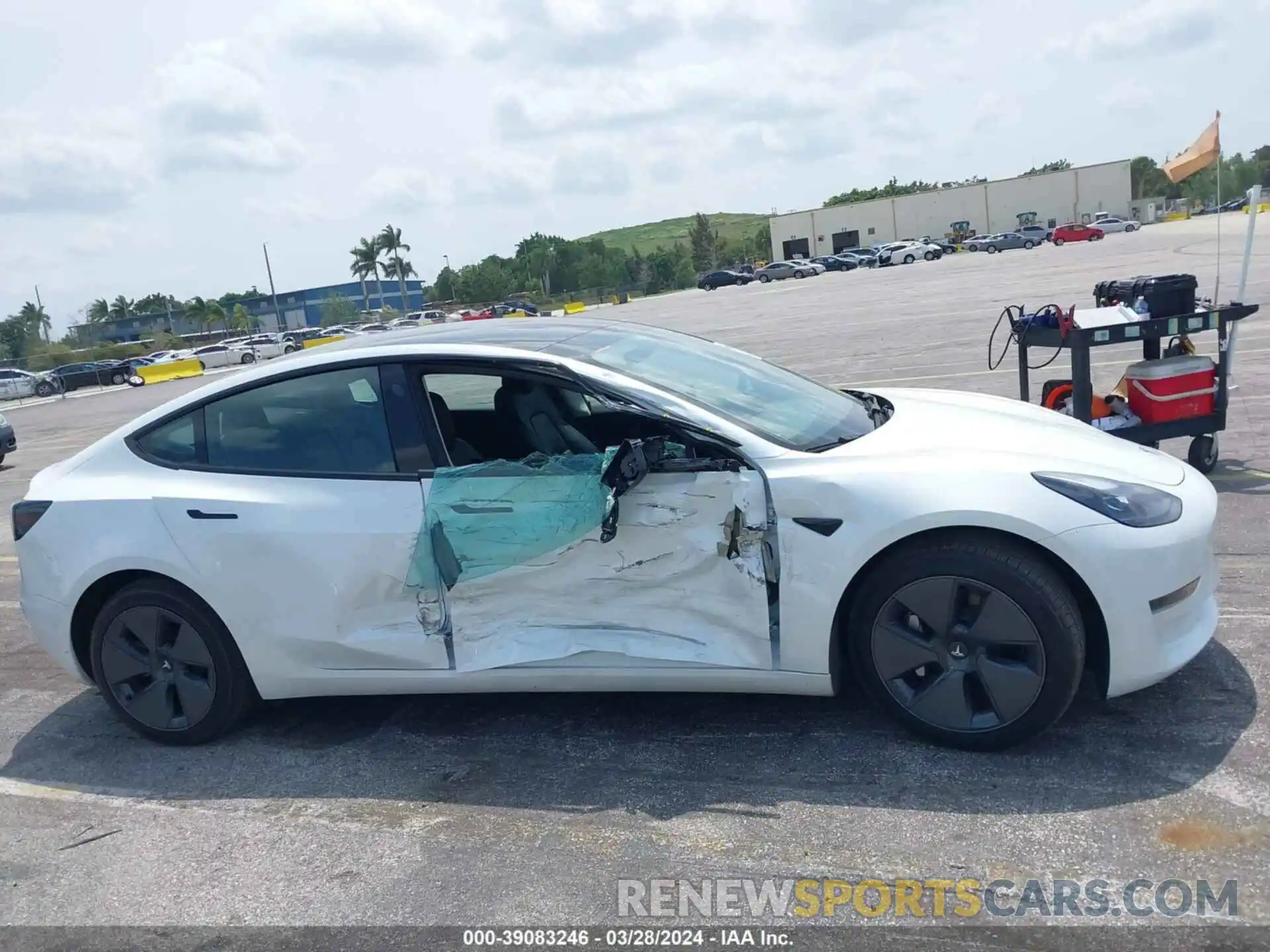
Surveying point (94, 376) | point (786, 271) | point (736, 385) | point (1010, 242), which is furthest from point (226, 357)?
point (1010, 242)

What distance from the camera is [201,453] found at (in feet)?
14.2

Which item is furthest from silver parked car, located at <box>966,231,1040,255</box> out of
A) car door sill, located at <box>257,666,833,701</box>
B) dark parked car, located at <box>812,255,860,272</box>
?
car door sill, located at <box>257,666,833,701</box>

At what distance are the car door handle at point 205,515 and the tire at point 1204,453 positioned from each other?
6.24m

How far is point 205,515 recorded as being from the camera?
13.6 ft

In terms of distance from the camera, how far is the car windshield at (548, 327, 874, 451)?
3.95m

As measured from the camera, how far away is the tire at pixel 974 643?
11.2 feet

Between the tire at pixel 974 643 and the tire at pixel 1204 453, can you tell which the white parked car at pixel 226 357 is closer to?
the tire at pixel 1204 453

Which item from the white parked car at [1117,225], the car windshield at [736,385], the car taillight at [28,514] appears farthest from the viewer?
the white parked car at [1117,225]

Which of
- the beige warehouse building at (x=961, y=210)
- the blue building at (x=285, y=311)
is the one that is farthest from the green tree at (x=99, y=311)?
the beige warehouse building at (x=961, y=210)

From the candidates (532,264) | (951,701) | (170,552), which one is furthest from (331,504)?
(532,264)

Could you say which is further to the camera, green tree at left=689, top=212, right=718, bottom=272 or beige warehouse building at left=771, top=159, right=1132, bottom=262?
green tree at left=689, top=212, right=718, bottom=272

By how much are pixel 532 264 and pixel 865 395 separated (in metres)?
109

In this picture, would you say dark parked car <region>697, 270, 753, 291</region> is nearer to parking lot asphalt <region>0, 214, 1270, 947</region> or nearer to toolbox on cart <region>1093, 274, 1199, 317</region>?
toolbox on cart <region>1093, 274, 1199, 317</region>

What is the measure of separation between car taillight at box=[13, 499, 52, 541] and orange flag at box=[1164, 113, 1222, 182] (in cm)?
780
